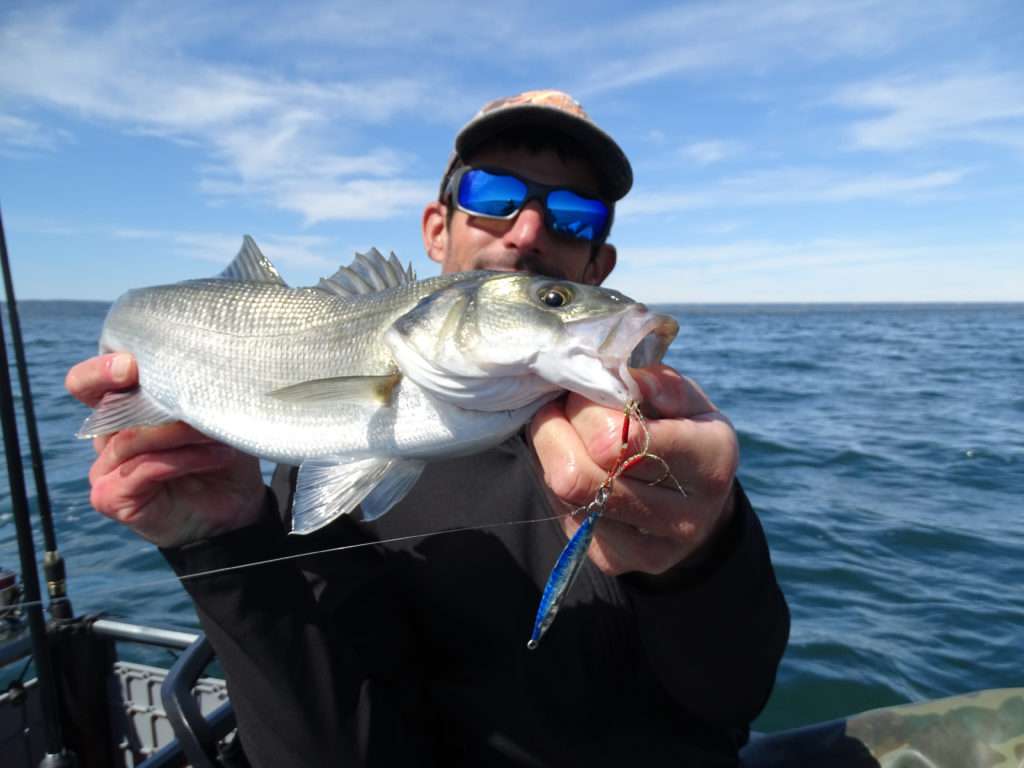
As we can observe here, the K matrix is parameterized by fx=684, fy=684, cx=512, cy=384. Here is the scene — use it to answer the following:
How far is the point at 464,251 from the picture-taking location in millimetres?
3225

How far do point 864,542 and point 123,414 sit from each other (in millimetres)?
7289

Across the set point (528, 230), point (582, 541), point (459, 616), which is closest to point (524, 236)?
point (528, 230)

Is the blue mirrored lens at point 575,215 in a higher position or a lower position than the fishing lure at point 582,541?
higher

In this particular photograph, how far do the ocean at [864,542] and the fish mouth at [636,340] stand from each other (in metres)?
0.87

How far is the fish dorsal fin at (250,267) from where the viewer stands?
2.61 meters

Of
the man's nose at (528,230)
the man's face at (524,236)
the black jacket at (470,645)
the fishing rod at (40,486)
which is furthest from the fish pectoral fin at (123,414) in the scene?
the fishing rod at (40,486)

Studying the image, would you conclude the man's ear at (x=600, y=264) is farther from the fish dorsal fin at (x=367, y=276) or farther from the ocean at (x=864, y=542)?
the ocean at (x=864, y=542)

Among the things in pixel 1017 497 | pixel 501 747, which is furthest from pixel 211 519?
pixel 1017 497

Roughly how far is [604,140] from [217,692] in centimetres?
367

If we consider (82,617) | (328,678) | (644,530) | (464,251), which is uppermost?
(464,251)

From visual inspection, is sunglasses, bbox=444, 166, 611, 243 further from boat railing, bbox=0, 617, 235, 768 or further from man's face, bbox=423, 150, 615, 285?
boat railing, bbox=0, 617, 235, 768

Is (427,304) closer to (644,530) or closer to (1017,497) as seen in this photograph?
(644,530)

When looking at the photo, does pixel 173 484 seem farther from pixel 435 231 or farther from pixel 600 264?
pixel 600 264

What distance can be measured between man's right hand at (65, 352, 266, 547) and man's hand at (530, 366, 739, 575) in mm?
1172
